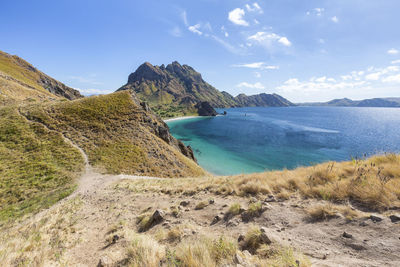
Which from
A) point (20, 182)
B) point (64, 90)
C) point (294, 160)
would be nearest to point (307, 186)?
point (20, 182)

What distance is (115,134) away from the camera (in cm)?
3152

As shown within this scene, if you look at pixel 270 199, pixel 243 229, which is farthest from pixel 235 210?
pixel 270 199

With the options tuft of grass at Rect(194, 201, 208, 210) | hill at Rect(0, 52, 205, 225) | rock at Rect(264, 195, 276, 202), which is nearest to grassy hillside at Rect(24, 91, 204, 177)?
hill at Rect(0, 52, 205, 225)

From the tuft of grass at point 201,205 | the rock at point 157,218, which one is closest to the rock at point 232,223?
the tuft of grass at point 201,205

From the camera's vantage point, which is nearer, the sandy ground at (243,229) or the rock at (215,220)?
the sandy ground at (243,229)

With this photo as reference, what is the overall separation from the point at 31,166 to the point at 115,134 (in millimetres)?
13492

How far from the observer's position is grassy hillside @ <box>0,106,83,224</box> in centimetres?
1389

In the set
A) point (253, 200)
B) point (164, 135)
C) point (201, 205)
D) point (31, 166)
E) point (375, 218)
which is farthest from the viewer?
point (164, 135)

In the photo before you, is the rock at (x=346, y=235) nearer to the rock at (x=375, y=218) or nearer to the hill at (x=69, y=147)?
the rock at (x=375, y=218)

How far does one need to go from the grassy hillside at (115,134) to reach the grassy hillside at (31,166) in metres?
2.32

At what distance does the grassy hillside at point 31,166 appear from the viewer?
13.9 meters

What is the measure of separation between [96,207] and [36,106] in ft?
125

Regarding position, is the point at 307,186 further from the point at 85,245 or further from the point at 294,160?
the point at 294,160

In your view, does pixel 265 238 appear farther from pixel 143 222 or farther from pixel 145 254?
pixel 143 222
